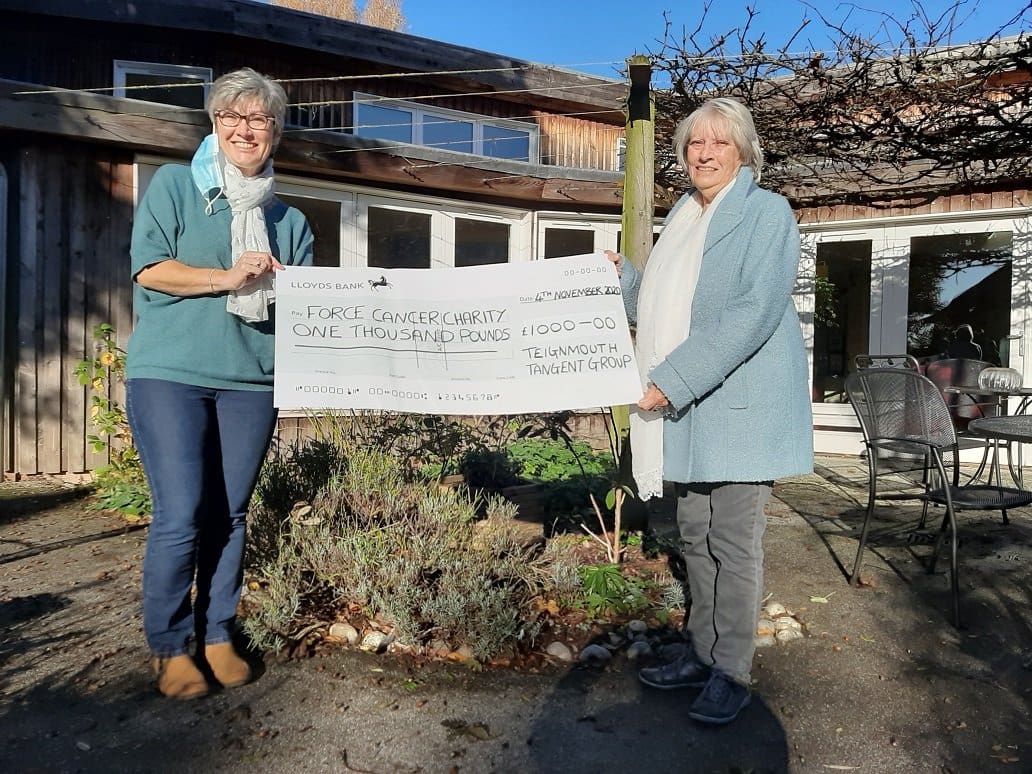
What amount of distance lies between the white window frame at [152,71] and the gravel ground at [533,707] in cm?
532

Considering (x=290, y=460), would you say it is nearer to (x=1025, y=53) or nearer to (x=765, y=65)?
(x=765, y=65)

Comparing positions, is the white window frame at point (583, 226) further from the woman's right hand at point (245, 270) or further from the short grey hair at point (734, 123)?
the woman's right hand at point (245, 270)

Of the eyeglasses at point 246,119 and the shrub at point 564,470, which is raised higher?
the eyeglasses at point 246,119

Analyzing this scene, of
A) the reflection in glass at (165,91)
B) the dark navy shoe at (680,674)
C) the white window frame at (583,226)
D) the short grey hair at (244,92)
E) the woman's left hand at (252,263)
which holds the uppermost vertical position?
the reflection in glass at (165,91)

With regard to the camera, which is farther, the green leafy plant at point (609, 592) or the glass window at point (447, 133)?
the glass window at point (447, 133)

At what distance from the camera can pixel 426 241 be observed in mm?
7512

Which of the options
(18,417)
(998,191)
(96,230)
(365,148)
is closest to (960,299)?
(998,191)

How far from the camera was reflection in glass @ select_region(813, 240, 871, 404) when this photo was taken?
800 centimetres

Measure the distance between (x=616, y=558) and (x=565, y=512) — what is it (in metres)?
0.76

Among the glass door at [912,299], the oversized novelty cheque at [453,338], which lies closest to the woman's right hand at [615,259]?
the oversized novelty cheque at [453,338]

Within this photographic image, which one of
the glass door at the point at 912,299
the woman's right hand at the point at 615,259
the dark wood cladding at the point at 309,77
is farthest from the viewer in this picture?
Result: the glass door at the point at 912,299

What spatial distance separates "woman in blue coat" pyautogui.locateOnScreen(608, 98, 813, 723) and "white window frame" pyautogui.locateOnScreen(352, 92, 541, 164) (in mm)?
6066

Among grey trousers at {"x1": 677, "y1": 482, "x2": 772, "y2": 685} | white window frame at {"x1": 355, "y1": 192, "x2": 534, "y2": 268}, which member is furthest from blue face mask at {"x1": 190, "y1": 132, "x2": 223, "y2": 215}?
white window frame at {"x1": 355, "y1": 192, "x2": 534, "y2": 268}

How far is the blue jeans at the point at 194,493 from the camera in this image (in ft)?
7.31
